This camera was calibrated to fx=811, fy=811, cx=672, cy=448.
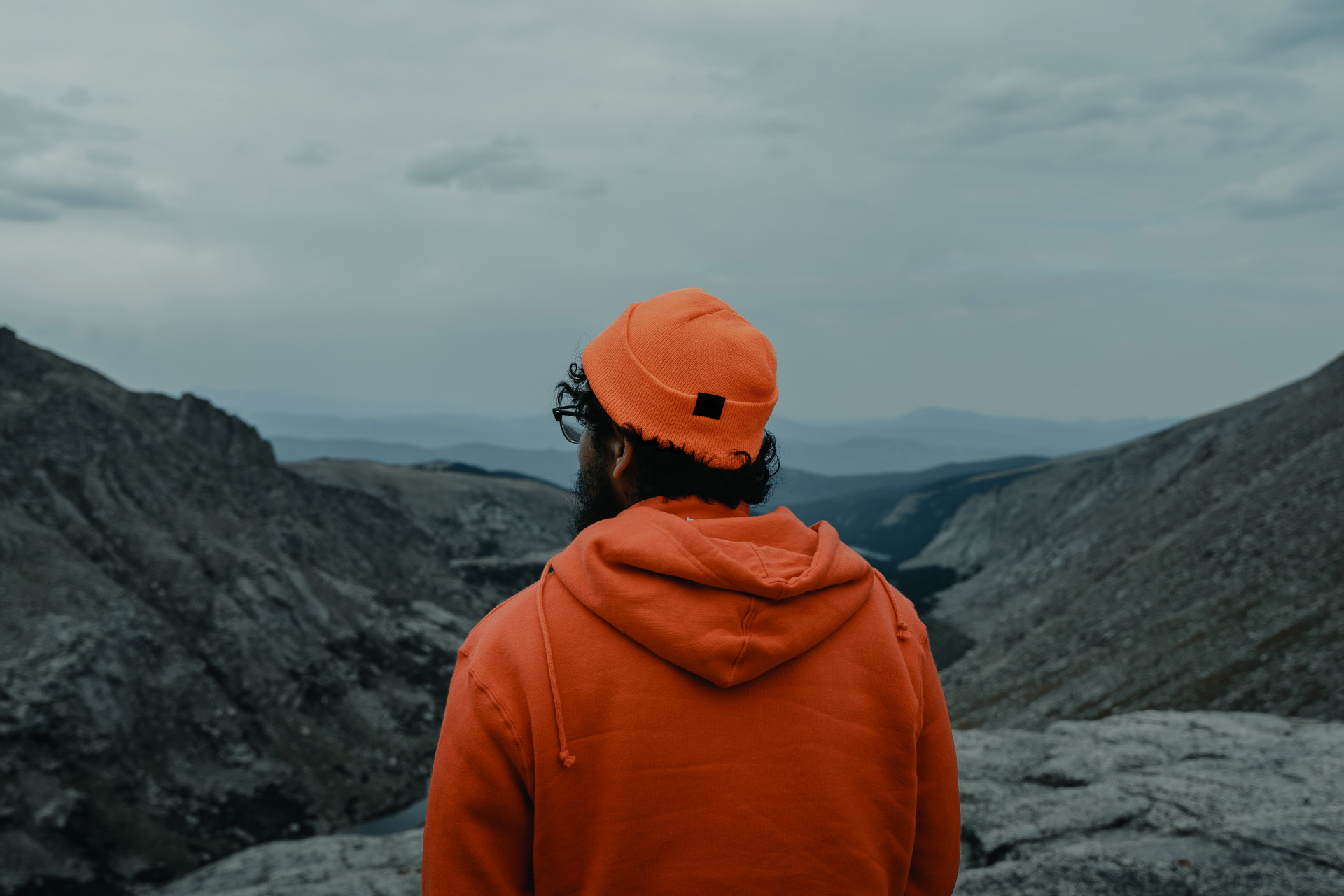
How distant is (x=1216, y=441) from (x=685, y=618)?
66.4 metres

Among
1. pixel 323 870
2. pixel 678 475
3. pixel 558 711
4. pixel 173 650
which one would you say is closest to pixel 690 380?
pixel 678 475

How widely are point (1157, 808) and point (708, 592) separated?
29.4 ft

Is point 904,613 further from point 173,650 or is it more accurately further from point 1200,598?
point 173,650

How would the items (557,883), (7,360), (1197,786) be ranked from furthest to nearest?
(7,360)
(1197,786)
(557,883)

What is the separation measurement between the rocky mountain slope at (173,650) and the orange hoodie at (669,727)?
35532 mm

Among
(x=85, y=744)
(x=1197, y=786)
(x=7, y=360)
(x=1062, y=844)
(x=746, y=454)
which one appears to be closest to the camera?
(x=746, y=454)

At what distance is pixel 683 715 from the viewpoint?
2129 mm

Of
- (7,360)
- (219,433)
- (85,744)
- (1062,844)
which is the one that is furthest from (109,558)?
(1062,844)

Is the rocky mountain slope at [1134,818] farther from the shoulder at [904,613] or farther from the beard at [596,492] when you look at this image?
the beard at [596,492]

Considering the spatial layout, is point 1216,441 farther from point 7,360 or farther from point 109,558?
point 7,360

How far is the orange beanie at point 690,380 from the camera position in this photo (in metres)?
2.51

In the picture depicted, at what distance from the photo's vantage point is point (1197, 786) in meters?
9.24

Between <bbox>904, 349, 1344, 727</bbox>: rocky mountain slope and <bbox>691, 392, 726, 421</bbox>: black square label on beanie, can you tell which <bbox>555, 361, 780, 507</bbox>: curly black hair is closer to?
<bbox>691, 392, 726, 421</bbox>: black square label on beanie

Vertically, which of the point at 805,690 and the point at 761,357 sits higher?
the point at 761,357
